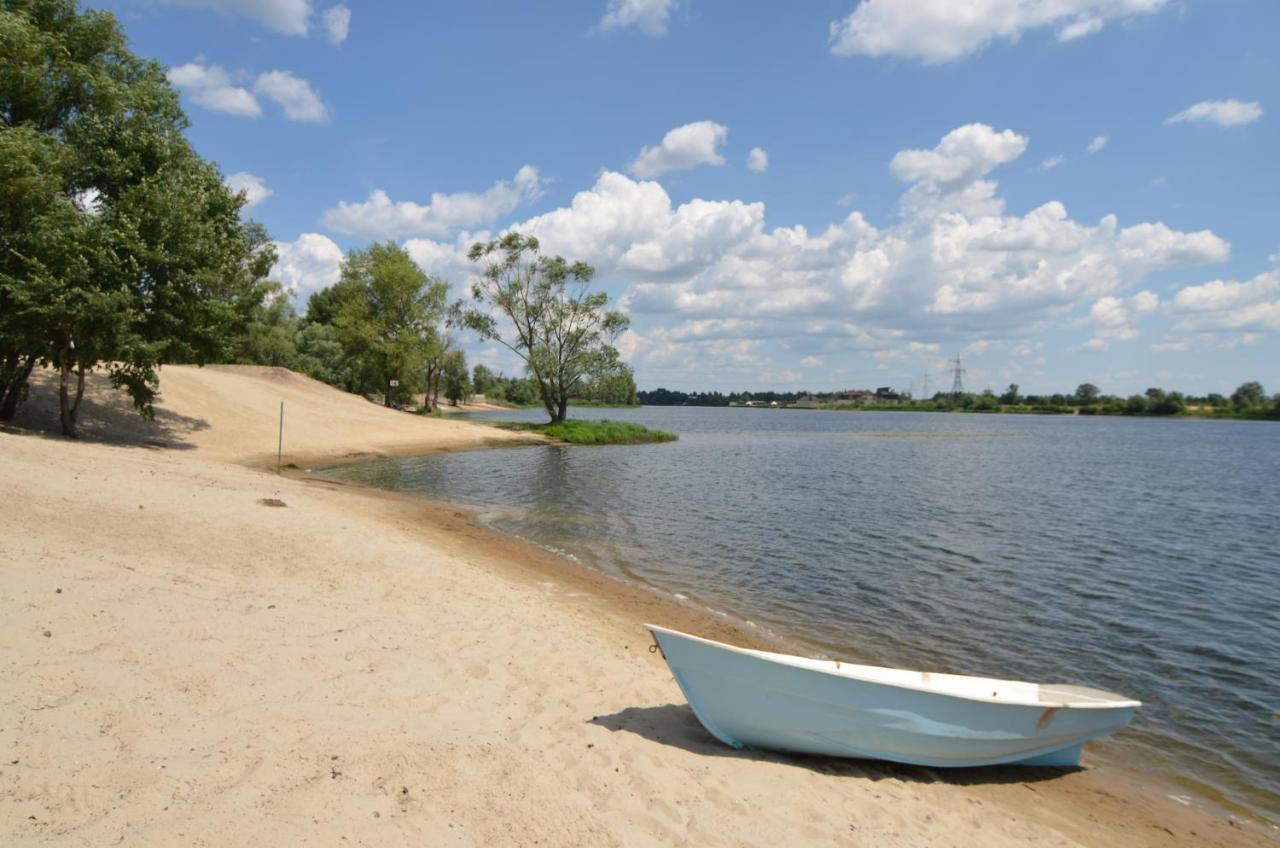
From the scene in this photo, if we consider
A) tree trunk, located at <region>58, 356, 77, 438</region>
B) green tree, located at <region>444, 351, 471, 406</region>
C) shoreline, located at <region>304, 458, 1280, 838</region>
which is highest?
green tree, located at <region>444, 351, 471, 406</region>

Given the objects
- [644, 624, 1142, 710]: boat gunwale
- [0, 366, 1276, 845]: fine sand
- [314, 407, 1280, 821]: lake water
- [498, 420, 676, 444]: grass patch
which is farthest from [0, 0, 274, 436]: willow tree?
[498, 420, 676, 444]: grass patch

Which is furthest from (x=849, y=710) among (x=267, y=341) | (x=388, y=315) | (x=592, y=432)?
(x=267, y=341)

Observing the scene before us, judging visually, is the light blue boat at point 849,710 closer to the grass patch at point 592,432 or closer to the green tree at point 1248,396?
the grass patch at point 592,432

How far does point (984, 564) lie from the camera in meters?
17.5

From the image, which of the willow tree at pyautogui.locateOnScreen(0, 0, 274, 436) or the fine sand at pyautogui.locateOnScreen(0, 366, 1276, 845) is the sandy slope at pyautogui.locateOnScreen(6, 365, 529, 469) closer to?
the willow tree at pyautogui.locateOnScreen(0, 0, 274, 436)

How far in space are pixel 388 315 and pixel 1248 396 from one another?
19914 centimetres

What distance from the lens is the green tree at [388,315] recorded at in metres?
56.1

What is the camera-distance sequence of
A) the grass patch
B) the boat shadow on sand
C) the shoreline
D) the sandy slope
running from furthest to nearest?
1. the grass patch
2. the sandy slope
3. the shoreline
4. the boat shadow on sand

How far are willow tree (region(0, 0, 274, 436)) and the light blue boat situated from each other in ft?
72.7

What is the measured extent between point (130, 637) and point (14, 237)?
21.0 meters

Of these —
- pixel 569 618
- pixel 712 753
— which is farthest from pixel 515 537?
pixel 712 753

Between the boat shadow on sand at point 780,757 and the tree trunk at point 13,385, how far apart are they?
81.6ft

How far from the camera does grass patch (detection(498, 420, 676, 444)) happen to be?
52250 mm

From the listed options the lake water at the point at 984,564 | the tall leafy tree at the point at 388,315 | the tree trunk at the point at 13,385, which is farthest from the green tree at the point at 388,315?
the tree trunk at the point at 13,385
